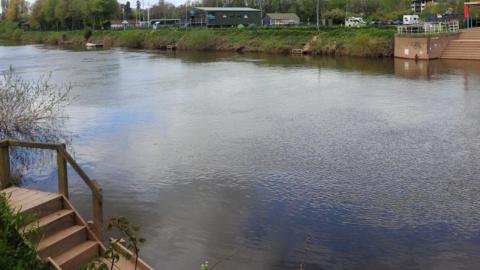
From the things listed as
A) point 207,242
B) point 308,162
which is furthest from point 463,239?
point 308,162

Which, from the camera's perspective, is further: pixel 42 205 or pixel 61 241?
pixel 42 205

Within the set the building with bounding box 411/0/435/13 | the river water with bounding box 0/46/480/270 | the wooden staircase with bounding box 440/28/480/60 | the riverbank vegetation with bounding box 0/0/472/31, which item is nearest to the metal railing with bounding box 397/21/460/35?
the wooden staircase with bounding box 440/28/480/60

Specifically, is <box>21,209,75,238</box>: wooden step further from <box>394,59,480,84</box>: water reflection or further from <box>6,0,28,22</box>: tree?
<box>6,0,28,22</box>: tree

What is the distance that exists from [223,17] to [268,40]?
31702mm

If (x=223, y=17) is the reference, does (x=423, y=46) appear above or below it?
below

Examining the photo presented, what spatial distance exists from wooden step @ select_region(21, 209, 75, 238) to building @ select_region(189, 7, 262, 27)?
90635mm

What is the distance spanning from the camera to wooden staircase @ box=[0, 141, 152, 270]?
7703 millimetres

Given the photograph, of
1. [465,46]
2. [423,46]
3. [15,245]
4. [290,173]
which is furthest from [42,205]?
[465,46]

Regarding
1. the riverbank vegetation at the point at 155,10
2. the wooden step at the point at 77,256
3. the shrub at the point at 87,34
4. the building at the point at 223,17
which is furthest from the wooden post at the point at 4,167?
the shrub at the point at 87,34

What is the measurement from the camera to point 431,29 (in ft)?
161

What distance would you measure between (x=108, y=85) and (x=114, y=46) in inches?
2386

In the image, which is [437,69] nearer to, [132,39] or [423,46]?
[423,46]

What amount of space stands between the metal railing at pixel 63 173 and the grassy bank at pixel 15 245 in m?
1.67

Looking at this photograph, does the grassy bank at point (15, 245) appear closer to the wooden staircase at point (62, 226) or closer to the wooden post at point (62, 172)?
the wooden staircase at point (62, 226)
